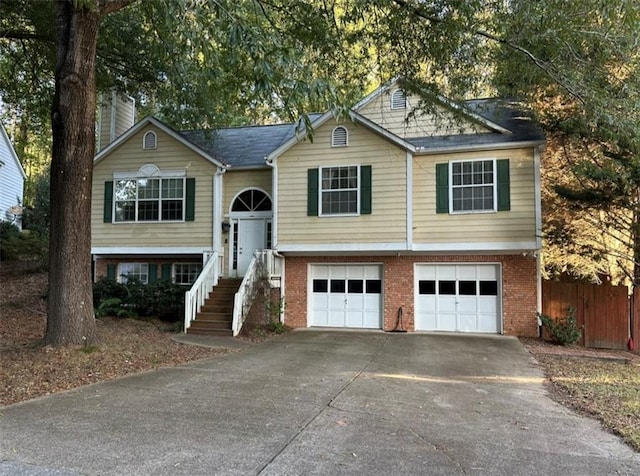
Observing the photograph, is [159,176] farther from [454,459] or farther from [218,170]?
[454,459]

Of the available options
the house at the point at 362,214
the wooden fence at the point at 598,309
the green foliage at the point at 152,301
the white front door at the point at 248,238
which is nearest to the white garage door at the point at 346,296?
the house at the point at 362,214

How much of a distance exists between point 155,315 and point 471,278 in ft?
30.6

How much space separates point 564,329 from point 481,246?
290 cm

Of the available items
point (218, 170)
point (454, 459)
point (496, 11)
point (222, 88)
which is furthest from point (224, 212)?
point (454, 459)

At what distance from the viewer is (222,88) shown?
943 cm

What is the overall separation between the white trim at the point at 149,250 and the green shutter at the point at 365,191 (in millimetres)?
5074

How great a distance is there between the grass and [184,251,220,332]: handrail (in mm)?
8540

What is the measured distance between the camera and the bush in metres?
12.0

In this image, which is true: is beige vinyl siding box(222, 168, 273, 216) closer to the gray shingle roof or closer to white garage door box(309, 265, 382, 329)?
the gray shingle roof

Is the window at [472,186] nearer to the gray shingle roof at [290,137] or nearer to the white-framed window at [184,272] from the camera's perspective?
the gray shingle roof at [290,137]

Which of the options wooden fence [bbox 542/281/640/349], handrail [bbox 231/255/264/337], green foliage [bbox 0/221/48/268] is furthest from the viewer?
green foliage [bbox 0/221/48/268]

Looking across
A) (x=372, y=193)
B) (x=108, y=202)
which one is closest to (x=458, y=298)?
(x=372, y=193)

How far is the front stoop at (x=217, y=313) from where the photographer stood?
12.5 metres

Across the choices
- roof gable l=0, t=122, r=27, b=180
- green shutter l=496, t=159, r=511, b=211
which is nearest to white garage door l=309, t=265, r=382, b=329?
green shutter l=496, t=159, r=511, b=211
